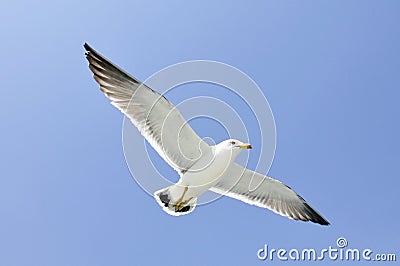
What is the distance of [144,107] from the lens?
932cm

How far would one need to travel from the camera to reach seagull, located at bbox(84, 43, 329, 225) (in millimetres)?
9211

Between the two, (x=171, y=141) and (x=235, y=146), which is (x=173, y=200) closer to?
(x=171, y=141)

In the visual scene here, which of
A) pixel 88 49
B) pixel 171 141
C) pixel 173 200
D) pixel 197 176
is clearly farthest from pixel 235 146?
pixel 88 49


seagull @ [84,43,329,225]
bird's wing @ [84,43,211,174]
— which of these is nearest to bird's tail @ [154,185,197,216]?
seagull @ [84,43,329,225]

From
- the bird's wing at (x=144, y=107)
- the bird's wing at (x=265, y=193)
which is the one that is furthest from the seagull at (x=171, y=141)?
the bird's wing at (x=265, y=193)

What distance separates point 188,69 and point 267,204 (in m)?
4.61

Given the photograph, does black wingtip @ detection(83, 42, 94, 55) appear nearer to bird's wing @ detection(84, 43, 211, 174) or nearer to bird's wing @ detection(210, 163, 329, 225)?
bird's wing @ detection(84, 43, 211, 174)

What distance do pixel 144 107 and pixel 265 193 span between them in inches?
152

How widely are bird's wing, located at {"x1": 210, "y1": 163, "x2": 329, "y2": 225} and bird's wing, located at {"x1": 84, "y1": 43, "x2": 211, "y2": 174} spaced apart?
147 centimetres

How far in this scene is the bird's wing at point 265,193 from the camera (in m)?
10.8

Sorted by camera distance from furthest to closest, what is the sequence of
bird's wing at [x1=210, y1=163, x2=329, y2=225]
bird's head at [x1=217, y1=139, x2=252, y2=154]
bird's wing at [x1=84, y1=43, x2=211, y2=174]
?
1. bird's wing at [x1=210, y1=163, x2=329, y2=225]
2. bird's head at [x1=217, y1=139, x2=252, y2=154]
3. bird's wing at [x1=84, y1=43, x2=211, y2=174]

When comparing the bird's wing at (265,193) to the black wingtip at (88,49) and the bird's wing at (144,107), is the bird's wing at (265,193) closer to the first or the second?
the bird's wing at (144,107)

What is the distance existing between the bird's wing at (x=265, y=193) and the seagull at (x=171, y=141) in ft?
1.02

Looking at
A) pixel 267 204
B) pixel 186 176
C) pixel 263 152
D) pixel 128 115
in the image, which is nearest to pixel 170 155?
pixel 186 176
